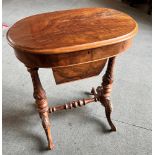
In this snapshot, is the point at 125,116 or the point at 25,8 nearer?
the point at 125,116

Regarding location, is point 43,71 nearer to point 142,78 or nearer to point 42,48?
point 142,78

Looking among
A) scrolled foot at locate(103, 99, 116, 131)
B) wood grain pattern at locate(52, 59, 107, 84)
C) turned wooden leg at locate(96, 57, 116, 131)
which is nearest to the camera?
wood grain pattern at locate(52, 59, 107, 84)

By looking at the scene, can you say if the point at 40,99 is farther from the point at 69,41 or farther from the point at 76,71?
the point at 69,41

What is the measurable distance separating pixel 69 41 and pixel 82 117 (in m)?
0.88

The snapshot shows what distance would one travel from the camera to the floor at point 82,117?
1.56 metres

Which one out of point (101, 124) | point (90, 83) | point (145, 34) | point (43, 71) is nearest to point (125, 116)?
point (101, 124)

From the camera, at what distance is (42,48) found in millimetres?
1032

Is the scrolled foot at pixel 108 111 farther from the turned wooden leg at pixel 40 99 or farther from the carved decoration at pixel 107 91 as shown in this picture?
the turned wooden leg at pixel 40 99

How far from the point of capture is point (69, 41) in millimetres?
1085

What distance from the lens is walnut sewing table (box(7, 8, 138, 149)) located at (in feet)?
3.46

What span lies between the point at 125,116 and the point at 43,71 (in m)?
1.04

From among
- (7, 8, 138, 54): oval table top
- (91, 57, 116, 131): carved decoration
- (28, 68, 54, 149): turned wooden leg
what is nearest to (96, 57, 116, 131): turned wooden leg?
(91, 57, 116, 131): carved decoration

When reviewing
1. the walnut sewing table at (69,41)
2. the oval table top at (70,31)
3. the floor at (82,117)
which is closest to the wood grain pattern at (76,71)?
the walnut sewing table at (69,41)

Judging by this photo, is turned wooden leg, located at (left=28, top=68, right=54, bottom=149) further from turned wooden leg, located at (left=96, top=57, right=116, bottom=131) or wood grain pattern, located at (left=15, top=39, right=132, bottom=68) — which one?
turned wooden leg, located at (left=96, top=57, right=116, bottom=131)
